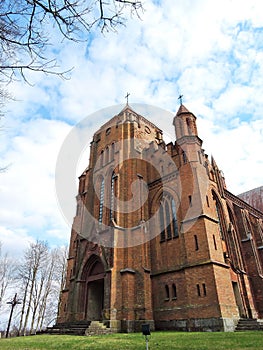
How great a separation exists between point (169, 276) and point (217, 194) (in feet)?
25.3

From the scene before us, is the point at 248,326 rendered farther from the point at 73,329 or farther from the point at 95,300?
the point at 95,300

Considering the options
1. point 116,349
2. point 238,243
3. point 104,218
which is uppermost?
point 104,218

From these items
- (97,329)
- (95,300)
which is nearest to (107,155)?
(95,300)

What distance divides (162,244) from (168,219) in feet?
6.34

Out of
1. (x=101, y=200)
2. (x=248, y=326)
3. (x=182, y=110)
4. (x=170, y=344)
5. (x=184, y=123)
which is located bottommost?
(x=170, y=344)

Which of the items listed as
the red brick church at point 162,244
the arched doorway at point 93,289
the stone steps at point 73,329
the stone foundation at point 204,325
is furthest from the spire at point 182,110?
the stone steps at point 73,329

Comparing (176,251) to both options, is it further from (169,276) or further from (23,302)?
(23,302)

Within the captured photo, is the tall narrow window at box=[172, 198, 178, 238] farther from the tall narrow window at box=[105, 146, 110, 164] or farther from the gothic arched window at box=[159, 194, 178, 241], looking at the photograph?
the tall narrow window at box=[105, 146, 110, 164]

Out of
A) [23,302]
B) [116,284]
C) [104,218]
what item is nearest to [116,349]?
[116,284]

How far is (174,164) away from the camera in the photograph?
2175 cm

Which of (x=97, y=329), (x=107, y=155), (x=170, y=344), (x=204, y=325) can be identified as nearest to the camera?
(x=170, y=344)

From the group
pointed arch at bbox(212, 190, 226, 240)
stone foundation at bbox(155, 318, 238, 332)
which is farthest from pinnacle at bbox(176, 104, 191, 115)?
stone foundation at bbox(155, 318, 238, 332)

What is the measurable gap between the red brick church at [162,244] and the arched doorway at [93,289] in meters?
0.07

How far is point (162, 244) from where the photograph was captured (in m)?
19.4
